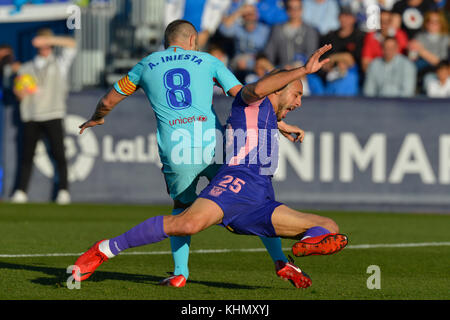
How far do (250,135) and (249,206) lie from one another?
1.73ft

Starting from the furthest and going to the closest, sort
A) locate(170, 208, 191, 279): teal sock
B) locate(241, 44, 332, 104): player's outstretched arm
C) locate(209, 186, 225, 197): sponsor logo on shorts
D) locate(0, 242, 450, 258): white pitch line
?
locate(0, 242, 450, 258): white pitch line → locate(170, 208, 191, 279): teal sock → locate(209, 186, 225, 197): sponsor logo on shorts → locate(241, 44, 332, 104): player's outstretched arm

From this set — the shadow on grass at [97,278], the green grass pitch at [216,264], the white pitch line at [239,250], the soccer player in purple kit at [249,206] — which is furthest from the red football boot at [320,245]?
the white pitch line at [239,250]

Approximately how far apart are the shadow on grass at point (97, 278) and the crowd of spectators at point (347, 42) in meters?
8.28

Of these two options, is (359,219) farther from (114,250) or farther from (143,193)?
(114,250)

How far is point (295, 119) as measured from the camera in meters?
14.9

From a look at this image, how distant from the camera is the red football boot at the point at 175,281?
23.3 feet

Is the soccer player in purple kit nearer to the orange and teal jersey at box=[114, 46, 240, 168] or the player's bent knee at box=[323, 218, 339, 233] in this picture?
the player's bent knee at box=[323, 218, 339, 233]

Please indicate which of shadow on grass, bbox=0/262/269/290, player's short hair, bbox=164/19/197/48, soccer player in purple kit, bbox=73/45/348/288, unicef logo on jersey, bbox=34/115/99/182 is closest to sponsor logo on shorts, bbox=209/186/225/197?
soccer player in purple kit, bbox=73/45/348/288

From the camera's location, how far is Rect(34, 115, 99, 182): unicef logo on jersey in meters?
15.3

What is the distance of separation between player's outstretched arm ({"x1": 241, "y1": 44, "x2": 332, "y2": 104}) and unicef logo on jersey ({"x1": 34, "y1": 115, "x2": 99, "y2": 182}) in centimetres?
914

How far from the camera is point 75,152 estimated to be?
15305 mm

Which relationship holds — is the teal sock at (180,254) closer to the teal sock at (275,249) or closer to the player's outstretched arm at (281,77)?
the teal sock at (275,249)
